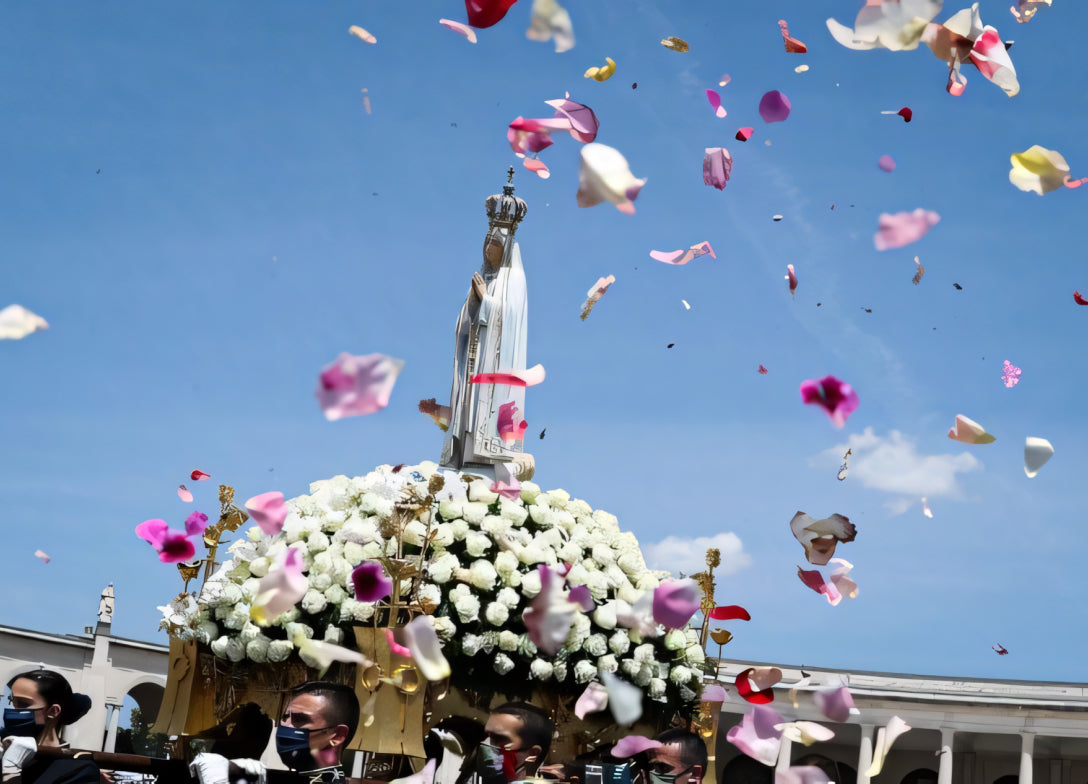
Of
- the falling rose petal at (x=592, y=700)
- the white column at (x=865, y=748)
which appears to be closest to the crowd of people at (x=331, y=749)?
the falling rose petal at (x=592, y=700)

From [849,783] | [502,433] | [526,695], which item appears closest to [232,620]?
[526,695]

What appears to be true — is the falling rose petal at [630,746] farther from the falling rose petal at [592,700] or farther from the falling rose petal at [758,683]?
the falling rose petal at [758,683]

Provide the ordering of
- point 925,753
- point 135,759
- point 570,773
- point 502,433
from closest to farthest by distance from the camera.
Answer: point 570,773, point 135,759, point 502,433, point 925,753

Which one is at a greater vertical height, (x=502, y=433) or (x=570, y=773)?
(x=502, y=433)

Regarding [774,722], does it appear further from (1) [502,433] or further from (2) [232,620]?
(1) [502,433]

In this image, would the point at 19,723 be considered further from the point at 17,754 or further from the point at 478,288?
the point at 478,288

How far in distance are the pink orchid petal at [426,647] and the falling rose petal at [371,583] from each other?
1.23 ft

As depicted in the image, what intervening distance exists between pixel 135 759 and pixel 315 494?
7.59 ft

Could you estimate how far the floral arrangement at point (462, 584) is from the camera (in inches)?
305

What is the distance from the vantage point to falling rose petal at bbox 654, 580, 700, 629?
7.86 metres

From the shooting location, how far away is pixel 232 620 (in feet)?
26.1

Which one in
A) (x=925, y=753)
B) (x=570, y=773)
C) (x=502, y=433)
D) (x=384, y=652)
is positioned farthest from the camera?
(x=925, y=753)

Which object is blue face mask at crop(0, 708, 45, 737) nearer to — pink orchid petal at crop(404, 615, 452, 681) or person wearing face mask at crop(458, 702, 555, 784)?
pink orchid petal at crop(404, 615, 452, 681)

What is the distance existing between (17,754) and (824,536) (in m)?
5.56
